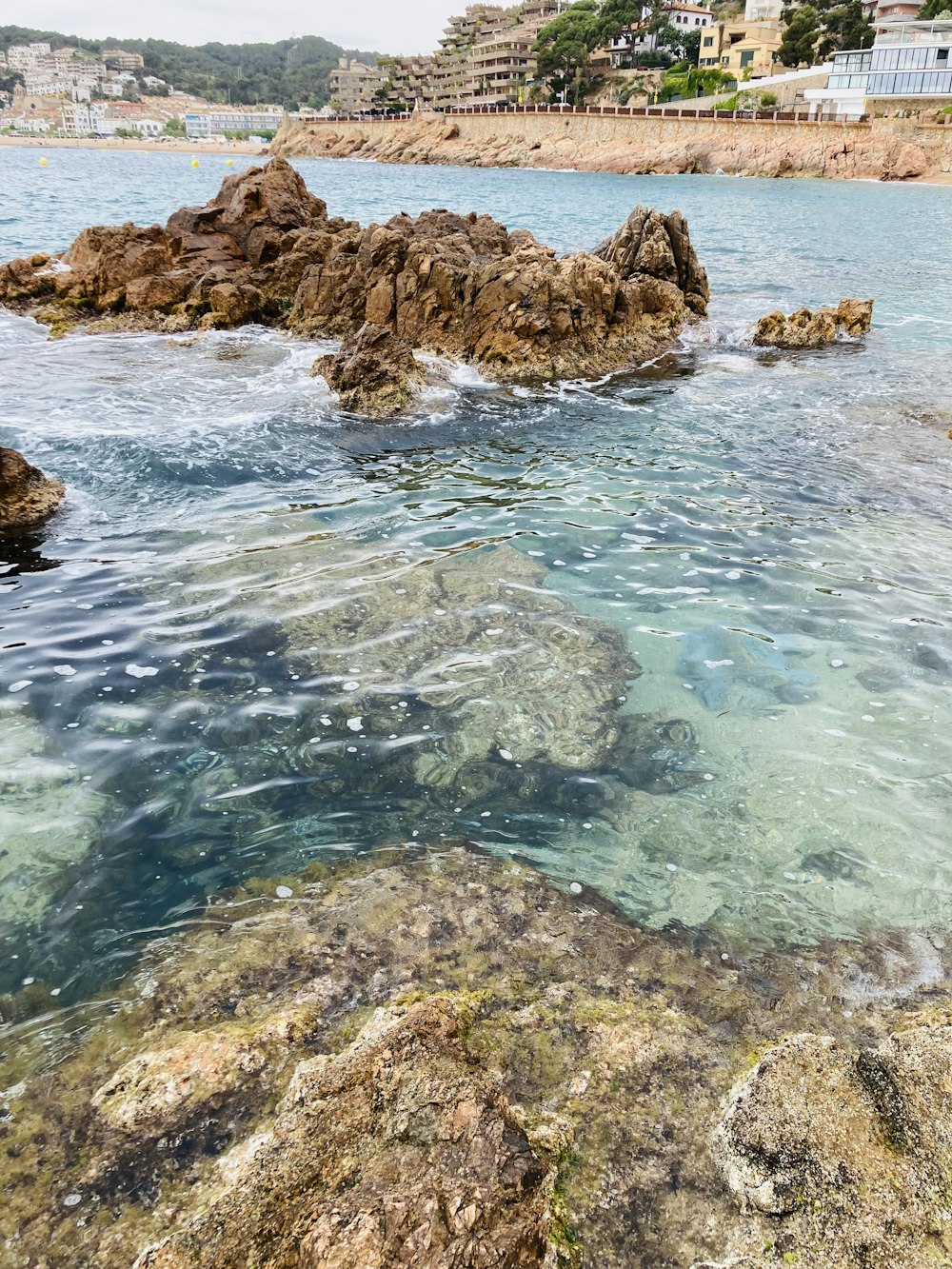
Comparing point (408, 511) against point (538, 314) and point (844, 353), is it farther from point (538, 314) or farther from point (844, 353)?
point (844, 353)

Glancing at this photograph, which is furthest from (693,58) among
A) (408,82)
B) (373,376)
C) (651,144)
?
(373,376)

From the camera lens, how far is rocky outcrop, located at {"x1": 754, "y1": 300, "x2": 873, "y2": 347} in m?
18.2

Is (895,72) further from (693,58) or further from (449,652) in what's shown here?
(449,652)

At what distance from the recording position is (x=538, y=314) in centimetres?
1612

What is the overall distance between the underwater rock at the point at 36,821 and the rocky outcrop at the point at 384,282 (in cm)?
1154

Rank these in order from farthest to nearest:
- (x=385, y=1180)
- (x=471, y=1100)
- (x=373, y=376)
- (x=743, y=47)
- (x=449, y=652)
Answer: (x=743, y=47), (x=373, y=376), (x=449, y=652), (x=471, y=1100), (x=385, y=1180)

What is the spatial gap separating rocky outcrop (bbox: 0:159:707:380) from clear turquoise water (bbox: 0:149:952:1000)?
1.34m

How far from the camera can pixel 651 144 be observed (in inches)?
3578

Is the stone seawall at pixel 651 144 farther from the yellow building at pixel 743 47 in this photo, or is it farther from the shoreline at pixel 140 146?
the shoreline at pixel 140 146

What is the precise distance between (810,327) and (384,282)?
953 centimetres

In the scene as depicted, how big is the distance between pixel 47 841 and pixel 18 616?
348 centimetres

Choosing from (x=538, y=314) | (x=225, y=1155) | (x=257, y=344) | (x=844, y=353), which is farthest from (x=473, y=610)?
(x=844, y=353)

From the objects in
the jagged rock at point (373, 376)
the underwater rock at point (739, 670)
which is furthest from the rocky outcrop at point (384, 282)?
the underwater rock at point (739, 670)

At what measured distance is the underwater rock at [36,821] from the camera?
15.3ft
